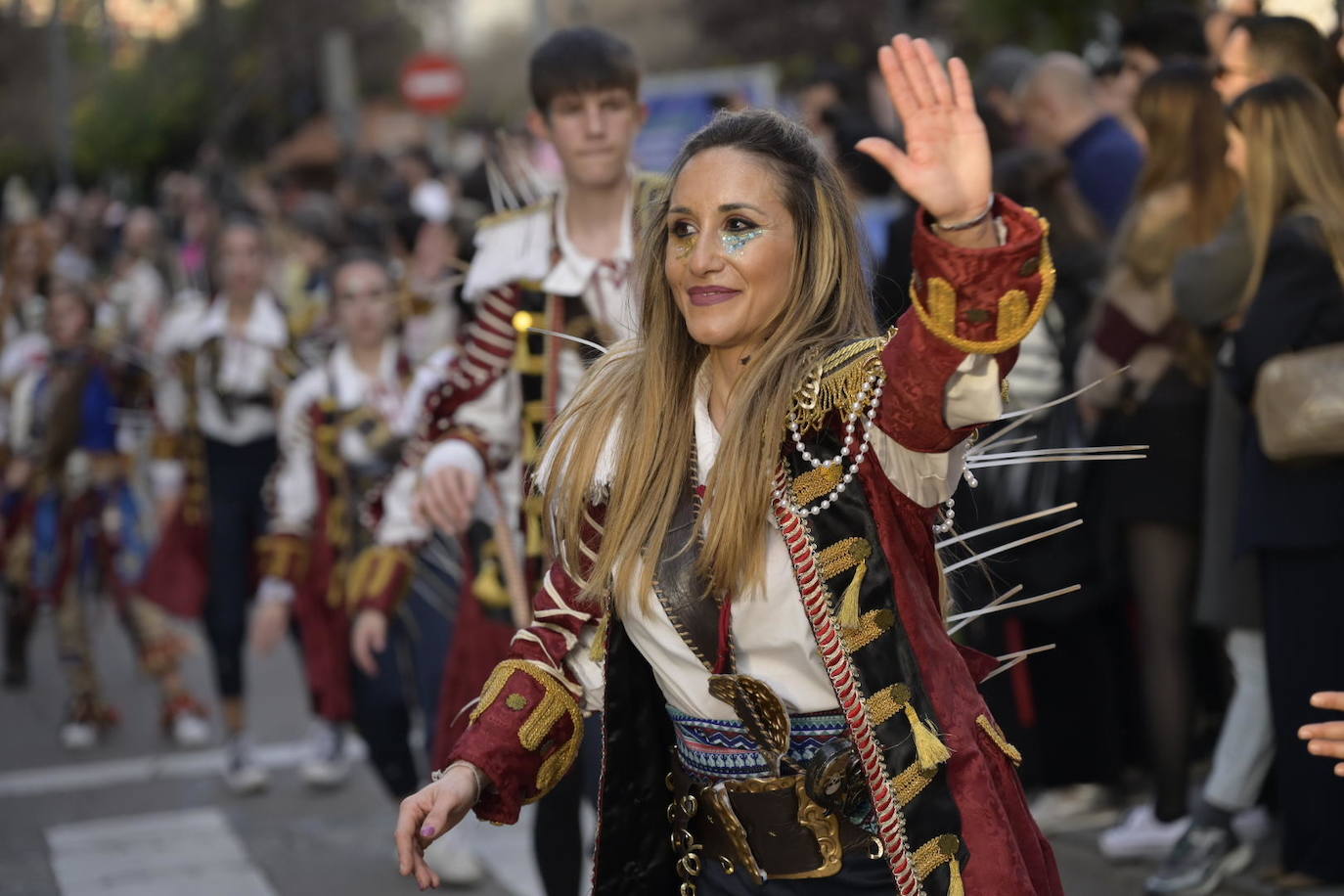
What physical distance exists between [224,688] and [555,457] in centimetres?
537

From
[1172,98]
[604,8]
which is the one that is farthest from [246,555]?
[604,8]

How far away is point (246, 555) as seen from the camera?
820 cm

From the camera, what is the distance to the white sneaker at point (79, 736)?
28.8 feet

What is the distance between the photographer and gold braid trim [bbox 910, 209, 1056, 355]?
235cm

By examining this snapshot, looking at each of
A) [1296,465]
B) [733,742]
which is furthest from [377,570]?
[733,742]

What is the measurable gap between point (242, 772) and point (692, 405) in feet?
17.4

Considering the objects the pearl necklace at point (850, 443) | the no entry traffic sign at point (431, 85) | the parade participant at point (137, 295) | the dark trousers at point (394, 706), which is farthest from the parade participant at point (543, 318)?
the no entry traffic sign at point (431, 85)

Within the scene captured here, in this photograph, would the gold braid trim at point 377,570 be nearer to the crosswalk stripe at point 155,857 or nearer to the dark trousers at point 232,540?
the crosswalk stripe at point 155,857

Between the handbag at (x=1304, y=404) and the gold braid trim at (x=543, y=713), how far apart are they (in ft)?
7.92

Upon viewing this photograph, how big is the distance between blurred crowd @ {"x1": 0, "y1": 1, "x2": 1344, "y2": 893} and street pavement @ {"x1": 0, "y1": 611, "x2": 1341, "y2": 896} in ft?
0.62

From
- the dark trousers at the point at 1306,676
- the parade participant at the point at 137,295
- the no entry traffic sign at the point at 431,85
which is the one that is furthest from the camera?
the no entry traffic sign at the point at 431,85

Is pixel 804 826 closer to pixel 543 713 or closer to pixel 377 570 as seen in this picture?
pixel 543 713

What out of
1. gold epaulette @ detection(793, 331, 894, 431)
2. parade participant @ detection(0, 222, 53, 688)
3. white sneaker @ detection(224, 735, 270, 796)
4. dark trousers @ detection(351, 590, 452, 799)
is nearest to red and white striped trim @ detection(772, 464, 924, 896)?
gold epaulette @ detection(793, 331, 894, 431)

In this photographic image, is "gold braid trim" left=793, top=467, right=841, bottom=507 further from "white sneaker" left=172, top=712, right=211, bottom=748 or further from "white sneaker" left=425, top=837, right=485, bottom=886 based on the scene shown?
"white sneaker" left=172, top=712, right=211, bottom=748
